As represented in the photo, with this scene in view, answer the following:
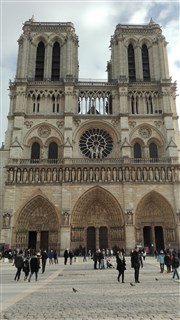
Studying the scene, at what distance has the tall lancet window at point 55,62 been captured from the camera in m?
35.1

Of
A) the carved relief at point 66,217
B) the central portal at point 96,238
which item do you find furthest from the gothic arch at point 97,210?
the carved relief at point 66,217

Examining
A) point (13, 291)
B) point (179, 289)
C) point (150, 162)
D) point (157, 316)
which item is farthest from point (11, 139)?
point (157, 316)

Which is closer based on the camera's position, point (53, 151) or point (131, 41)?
point (53, 151)

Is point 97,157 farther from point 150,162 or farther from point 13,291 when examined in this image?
point 13,291

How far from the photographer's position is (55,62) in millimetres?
35719

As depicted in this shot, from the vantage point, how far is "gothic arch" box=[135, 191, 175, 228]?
93.9 feet

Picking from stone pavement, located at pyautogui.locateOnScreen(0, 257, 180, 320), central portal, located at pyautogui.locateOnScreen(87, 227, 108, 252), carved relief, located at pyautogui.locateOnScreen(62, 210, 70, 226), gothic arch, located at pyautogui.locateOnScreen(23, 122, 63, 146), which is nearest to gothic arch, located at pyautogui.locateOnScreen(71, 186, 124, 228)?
central portal, located at pyautogui.locateOnScreen(87, 227, 108, 252)

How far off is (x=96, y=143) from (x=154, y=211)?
9586 mm

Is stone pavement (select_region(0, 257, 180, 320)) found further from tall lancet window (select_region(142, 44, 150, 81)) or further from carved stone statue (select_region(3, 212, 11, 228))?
tall lancet window (select_region(142, 44, 150, 81))

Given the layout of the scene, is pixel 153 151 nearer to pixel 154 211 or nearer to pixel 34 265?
pixel 154 211

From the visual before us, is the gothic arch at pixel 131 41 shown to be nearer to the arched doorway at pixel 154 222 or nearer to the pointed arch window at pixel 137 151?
the pointed arch window at pixel 137 151

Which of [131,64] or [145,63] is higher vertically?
[145,63]

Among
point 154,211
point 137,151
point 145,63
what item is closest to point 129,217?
point 154,211

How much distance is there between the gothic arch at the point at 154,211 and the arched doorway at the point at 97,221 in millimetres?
2173
